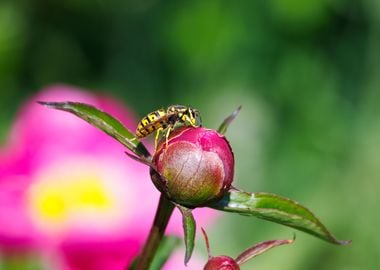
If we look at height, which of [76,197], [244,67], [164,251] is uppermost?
[164,251]

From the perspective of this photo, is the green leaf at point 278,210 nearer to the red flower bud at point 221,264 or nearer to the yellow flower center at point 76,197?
the red flower bud at point 221,264

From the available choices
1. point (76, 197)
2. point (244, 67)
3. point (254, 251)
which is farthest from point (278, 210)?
point (244, 67)

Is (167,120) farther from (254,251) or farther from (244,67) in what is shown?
(244,67)

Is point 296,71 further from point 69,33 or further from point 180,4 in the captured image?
point 69,33

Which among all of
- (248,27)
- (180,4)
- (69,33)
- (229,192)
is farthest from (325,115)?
(229,192)

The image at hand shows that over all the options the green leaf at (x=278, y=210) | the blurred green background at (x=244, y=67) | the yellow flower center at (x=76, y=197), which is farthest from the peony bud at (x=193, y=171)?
the blurred green background at (x=244, y=67)

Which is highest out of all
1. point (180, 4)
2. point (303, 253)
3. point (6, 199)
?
point (180, 4)
